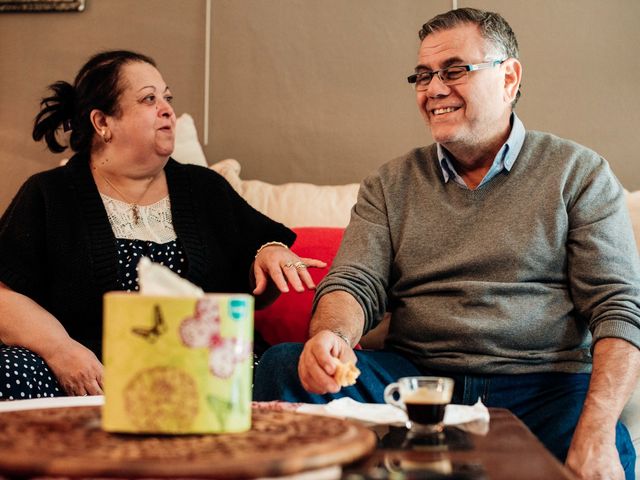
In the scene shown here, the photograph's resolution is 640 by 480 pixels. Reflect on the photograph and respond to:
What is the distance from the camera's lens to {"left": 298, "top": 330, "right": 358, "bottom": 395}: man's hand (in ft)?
4.14

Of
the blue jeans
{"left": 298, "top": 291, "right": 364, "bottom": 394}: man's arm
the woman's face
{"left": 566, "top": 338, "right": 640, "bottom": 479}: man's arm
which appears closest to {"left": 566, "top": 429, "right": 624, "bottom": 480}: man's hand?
{"left": 566, "top": 338, "right": 640, "bottom": 479}: man's arm

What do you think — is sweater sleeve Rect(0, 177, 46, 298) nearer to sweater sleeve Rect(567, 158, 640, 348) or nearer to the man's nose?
the man's nose

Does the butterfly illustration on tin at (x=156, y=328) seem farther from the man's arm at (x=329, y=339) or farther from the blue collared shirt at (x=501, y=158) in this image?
the blue collared shirt at (x=501, y=158)

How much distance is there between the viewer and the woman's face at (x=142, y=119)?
2055 mm

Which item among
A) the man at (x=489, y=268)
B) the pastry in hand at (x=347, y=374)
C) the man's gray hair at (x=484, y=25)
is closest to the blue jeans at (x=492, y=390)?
the man at (x=489, y=268)

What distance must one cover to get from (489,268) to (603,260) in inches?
8.5

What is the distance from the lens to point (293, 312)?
6.46 feet

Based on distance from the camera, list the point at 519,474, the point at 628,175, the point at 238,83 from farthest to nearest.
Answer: the point at 238,83, the point at 628,175, the point at 519,474

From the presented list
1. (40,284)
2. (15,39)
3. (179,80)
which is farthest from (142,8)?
(40,284)

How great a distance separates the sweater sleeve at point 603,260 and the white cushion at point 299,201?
740mm

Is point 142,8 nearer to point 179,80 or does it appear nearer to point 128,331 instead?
point 179,80

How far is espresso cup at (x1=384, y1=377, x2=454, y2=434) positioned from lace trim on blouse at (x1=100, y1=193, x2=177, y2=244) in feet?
3.83

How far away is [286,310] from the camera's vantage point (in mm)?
1973

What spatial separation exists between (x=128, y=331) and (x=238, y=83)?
1.97 m
